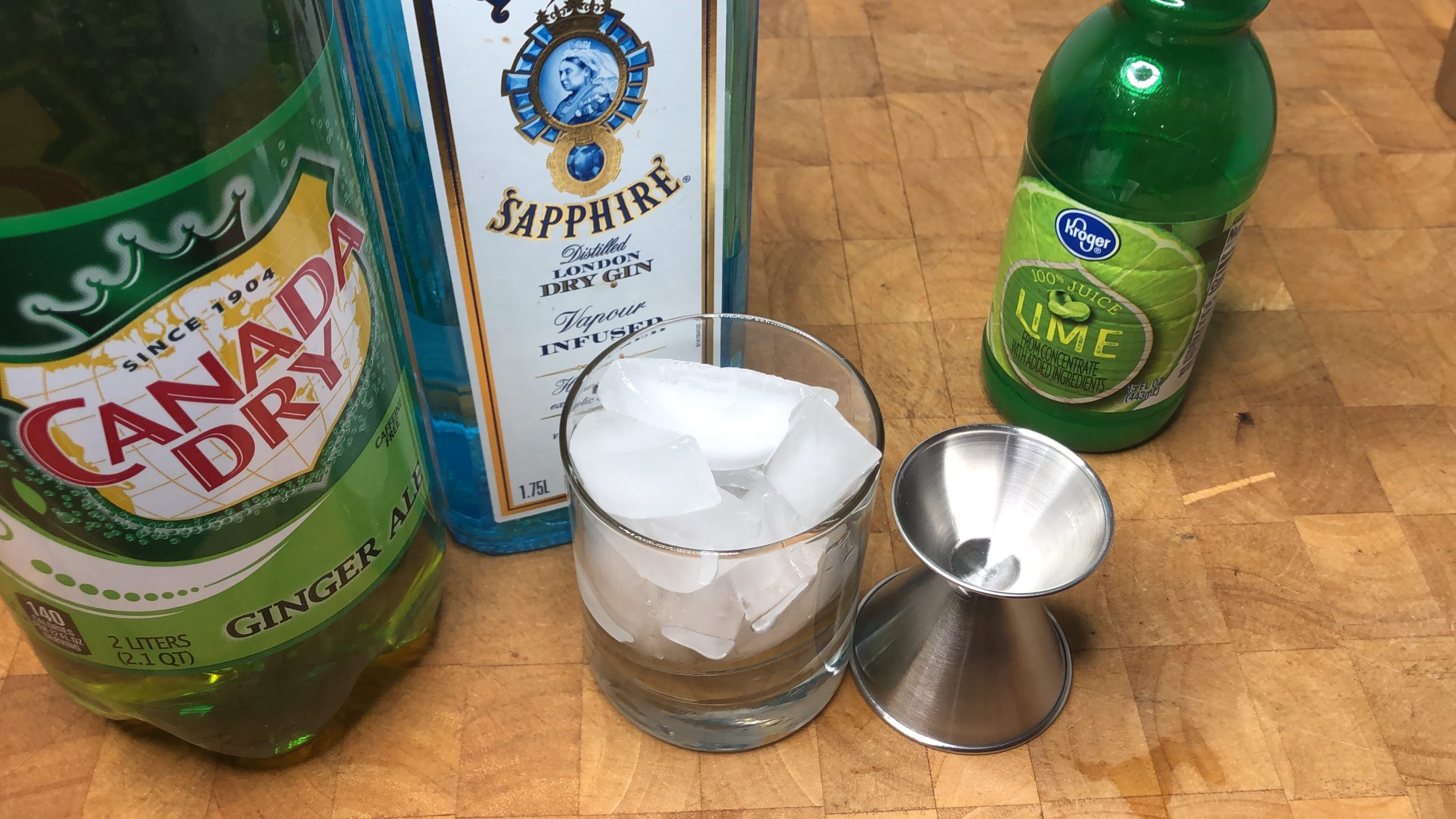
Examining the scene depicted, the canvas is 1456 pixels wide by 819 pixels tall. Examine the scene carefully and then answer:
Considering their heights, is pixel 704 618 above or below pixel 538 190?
below

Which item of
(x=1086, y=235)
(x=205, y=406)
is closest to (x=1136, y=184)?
(x=1086, y=235)

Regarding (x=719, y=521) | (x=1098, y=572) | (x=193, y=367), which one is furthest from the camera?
(x=1098, y=572)

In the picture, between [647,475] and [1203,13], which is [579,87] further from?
[1203,13]

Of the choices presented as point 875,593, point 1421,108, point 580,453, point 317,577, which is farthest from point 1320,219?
point 317,577

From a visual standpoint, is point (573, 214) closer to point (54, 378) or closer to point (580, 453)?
point (580, 453)

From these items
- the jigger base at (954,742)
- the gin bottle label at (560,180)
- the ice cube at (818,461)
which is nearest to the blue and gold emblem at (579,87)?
the gin bottle label at (560,180)

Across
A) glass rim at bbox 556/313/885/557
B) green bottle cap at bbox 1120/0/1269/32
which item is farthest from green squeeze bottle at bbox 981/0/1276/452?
glass rim at bbox 556/313/885/557
